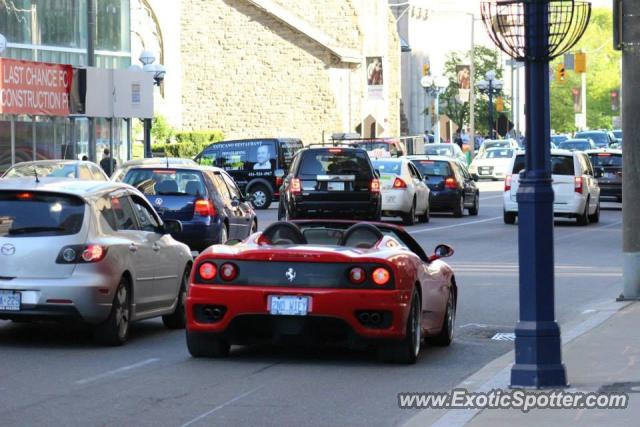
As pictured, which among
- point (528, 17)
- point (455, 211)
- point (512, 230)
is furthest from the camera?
point (455, 211)

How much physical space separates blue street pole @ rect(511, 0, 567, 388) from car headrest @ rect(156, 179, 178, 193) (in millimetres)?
14172

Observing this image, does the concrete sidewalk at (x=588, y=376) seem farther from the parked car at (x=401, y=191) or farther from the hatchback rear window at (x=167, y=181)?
the parked car at (x=401, y=191)

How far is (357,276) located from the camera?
12.3 m

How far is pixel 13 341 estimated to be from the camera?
1416 centimetres

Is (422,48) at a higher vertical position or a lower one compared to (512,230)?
higher

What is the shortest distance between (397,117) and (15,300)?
74.7 meters

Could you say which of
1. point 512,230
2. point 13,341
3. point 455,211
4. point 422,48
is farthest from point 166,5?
point 13,341

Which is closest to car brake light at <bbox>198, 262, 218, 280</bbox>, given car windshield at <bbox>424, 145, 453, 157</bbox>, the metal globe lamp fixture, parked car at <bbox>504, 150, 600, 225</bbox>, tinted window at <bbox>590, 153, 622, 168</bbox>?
the metal globe lamp fixture

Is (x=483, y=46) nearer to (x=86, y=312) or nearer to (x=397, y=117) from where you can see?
(x=397, y=117)

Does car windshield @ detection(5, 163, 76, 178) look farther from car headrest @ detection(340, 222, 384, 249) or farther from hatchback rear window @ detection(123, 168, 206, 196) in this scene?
car headrest @ detection(340, 222, 384, 249)

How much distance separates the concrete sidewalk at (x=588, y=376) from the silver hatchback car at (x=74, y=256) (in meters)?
3.56

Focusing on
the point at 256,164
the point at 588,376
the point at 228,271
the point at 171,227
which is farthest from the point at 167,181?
the point at 256,164

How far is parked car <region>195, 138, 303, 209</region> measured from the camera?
146 feet

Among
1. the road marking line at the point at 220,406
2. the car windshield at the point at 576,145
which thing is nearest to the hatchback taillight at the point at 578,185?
the road marking line at the point at 220,406
